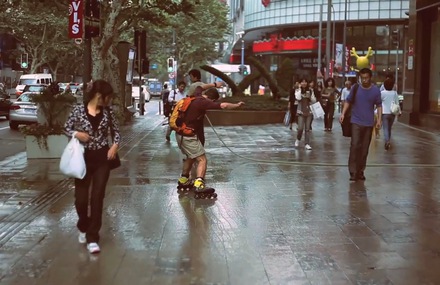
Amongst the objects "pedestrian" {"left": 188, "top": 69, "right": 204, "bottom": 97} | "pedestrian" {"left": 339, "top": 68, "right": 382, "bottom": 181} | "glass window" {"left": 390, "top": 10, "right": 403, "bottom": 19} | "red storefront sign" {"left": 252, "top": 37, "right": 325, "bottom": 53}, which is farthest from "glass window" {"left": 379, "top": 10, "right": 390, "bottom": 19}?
"pedestrian" {"left": 188, "top": 69, "right": 204, "bottom": 97}

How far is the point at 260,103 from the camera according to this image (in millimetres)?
26281

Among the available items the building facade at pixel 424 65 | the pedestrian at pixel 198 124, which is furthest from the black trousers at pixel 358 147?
the building facade at pixel 424 65

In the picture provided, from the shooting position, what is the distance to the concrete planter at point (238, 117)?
2500cm

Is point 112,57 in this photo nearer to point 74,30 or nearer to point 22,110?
point 22,110

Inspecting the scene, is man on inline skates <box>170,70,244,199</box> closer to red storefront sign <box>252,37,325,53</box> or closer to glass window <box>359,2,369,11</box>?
glass window <box>359,2,369,11</box>

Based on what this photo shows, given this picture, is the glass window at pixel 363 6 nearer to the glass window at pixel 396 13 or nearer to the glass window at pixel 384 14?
the glass window at pixel 384 14

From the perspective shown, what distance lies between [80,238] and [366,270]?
2829 mm

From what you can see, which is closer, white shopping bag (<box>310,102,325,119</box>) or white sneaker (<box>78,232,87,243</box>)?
white sneaker (<box>78,232,87,243</box>)

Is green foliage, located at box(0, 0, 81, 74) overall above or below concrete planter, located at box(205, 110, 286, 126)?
above

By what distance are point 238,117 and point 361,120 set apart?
14.9 m

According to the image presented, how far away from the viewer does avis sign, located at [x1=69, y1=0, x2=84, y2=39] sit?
37.8 ft

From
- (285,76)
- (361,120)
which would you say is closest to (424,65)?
(285,76)

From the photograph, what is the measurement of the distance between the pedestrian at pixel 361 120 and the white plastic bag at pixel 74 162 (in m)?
5.43

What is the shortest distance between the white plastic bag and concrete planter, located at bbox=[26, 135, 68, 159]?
743cm
